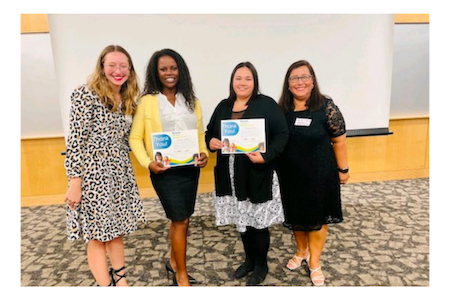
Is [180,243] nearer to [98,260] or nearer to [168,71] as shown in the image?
[98,260]

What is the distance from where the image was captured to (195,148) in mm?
1734

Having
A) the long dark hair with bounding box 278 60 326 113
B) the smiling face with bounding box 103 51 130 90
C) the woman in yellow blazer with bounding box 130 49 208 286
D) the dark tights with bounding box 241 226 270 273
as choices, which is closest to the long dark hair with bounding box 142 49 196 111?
the woman in yellow blazer with bounding box 130 49 208 286

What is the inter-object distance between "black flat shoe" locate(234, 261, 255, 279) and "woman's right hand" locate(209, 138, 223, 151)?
94cm

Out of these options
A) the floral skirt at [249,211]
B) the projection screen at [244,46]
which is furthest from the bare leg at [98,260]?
the projection screen at [244,46]

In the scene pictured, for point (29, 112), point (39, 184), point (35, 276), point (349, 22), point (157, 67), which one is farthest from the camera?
point (39, 184)

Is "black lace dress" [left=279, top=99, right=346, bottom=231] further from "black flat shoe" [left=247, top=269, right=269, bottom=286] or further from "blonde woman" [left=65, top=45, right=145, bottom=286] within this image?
"blonde woman" [left=65, top=45, right=145, bottom=286]

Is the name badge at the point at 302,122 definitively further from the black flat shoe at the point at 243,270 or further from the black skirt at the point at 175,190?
the black flat shoe at the point at 243,270

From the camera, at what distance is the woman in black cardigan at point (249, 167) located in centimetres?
171

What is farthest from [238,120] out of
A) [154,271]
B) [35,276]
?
[35,276]

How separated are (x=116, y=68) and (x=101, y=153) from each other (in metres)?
0.47

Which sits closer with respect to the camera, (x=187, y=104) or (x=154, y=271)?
(x=187, y=104)

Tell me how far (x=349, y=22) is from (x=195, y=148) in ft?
8.34

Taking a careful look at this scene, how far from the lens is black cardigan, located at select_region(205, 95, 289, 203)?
1.71m

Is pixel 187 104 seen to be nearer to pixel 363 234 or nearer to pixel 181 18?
pixel 181 18
